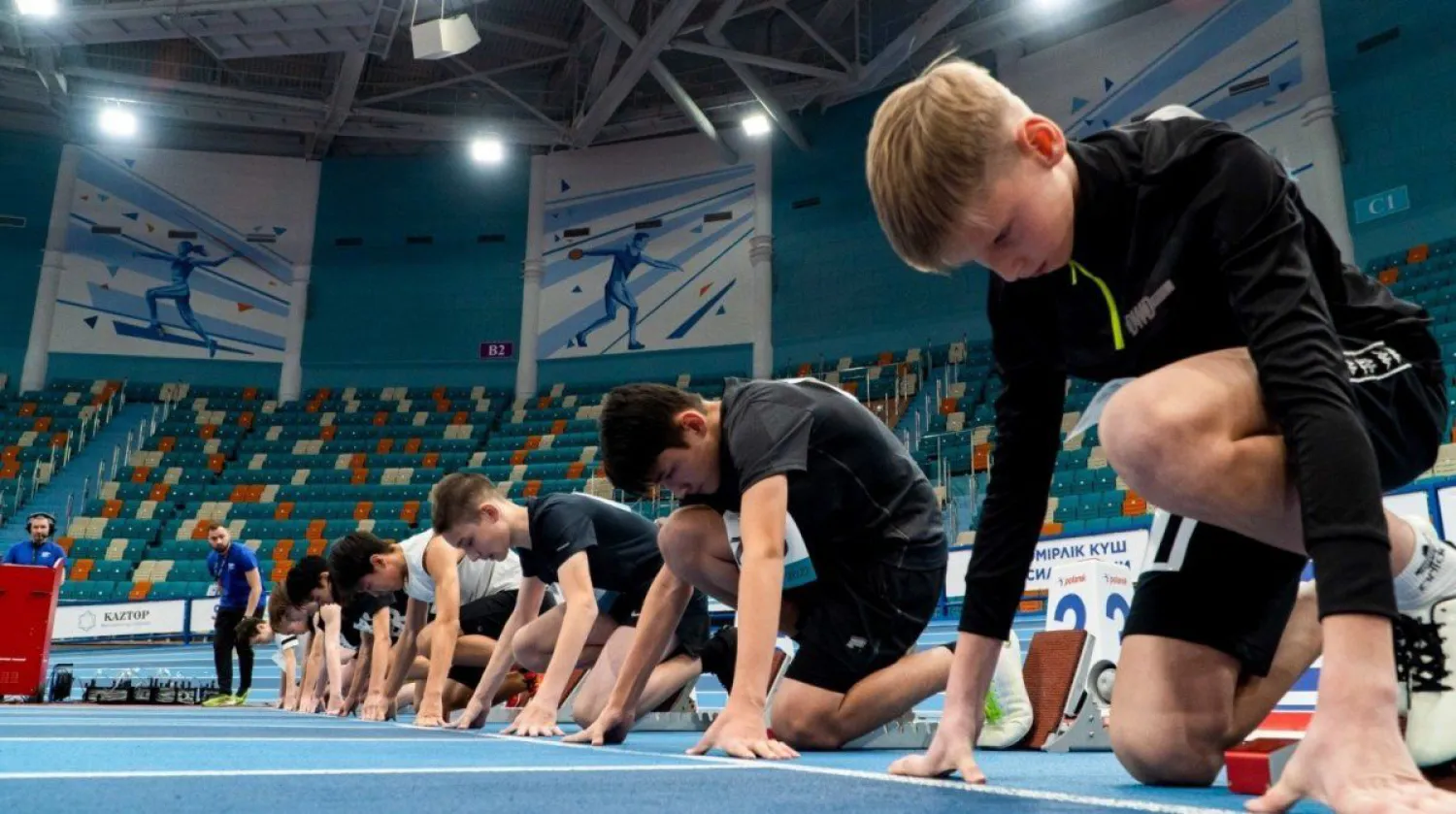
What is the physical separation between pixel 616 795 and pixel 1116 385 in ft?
3.07

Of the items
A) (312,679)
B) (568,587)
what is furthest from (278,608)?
(568,587)

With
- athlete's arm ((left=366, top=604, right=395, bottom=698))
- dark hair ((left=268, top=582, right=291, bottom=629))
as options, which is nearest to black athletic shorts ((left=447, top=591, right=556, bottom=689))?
athlete's arm ((left=366, top=604, right=395, bottom=698))

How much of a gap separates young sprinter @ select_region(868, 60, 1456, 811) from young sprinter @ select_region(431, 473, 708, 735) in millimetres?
1772

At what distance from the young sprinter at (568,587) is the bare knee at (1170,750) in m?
1.64

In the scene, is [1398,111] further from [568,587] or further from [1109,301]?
[1109,301]

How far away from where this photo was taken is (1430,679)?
1362 mm

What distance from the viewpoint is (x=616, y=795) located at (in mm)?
1248

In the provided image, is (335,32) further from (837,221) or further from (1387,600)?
(1387,600)

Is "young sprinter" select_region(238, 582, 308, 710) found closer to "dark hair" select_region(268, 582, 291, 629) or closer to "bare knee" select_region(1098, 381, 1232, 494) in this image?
"dark hair" select_region(268, 582, 291, 629)

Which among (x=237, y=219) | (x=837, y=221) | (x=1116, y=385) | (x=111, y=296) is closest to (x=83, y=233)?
(x=111, y=296)

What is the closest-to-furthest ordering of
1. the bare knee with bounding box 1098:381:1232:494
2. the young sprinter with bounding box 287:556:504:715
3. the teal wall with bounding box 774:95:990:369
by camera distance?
the bare knee with bounding box 1098:381:1232:494
the young sprinter with bounding box 287:556:504:715
the teal wall with bounding box 774:95:990:369

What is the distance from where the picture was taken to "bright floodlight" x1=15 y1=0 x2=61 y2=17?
13.2 meters

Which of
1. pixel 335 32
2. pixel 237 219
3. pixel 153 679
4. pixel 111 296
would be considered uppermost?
pixel 335 32

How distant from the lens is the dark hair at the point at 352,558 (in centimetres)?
447
